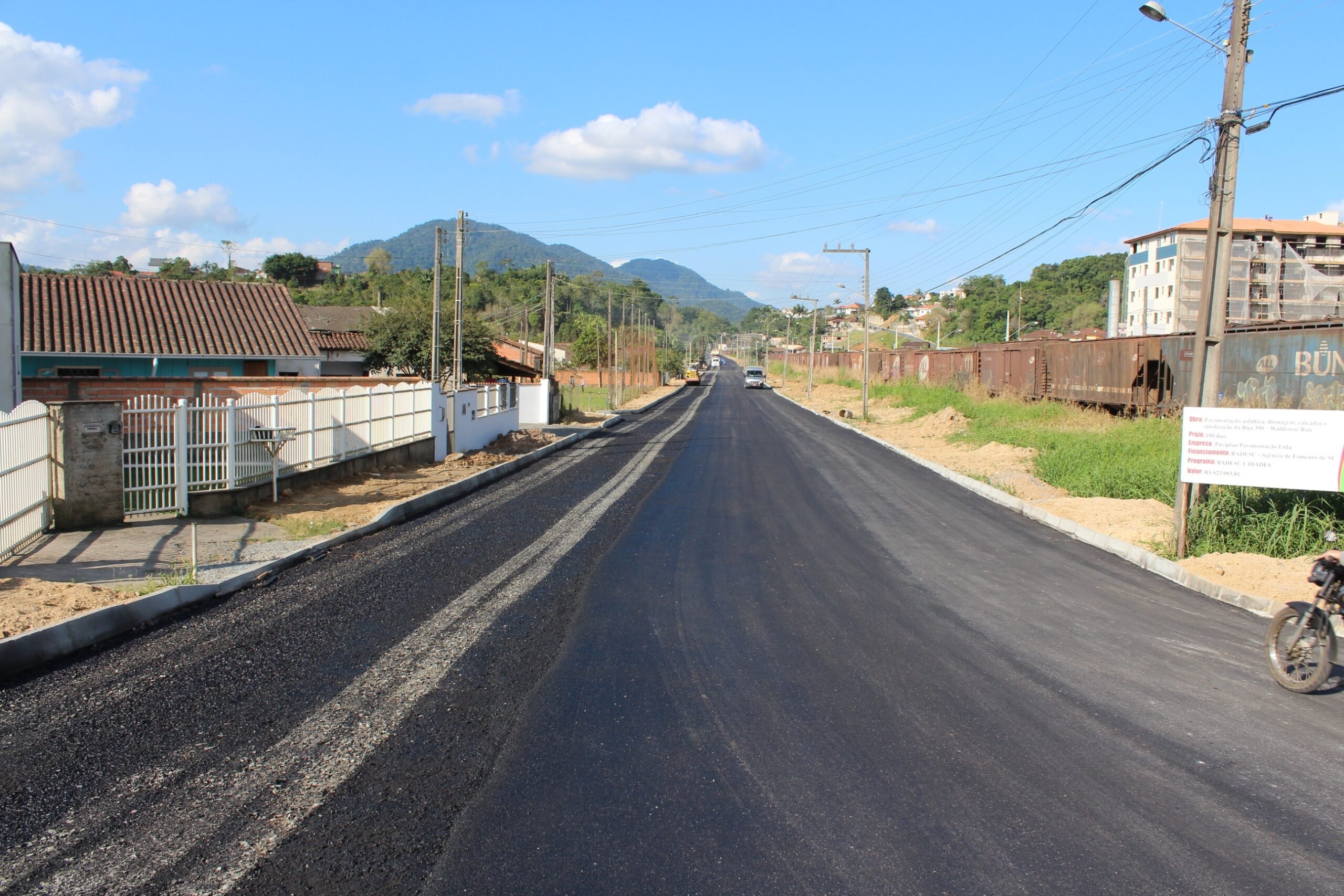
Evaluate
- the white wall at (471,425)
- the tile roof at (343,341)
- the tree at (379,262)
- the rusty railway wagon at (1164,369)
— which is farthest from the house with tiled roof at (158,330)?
the tree at (379,262)

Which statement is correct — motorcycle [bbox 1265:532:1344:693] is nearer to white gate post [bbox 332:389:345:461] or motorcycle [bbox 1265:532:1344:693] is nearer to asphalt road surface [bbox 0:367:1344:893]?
asphalt road surface [bbox 0:367:1344:893]

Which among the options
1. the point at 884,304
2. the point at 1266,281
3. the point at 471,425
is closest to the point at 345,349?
the point at 471,425

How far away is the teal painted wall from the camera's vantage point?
28328 millimetres

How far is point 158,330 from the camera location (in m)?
30.7

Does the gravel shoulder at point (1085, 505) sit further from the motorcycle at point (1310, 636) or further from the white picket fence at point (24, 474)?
the white picket fence at point (24, 474)

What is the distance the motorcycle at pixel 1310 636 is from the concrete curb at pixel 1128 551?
232 centimetres

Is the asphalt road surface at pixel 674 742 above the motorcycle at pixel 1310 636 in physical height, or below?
below

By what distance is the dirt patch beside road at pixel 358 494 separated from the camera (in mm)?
12234

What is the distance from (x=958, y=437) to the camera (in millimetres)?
26984

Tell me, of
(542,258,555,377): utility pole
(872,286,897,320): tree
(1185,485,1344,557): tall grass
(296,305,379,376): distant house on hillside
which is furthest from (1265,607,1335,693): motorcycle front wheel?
(872,286,897,320): tree

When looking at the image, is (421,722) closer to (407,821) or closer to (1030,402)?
(407,821)

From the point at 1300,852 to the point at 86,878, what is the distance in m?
5.41

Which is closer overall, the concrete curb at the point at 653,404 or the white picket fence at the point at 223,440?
the white picket fence at the point at 223,440

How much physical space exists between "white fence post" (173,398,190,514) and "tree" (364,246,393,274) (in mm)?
110106
